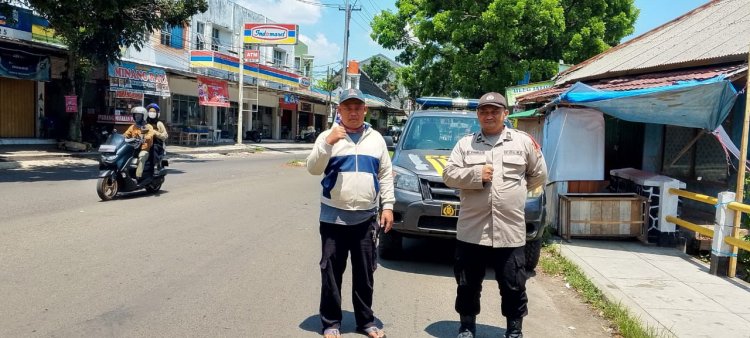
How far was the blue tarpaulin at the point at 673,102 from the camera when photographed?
679 cm

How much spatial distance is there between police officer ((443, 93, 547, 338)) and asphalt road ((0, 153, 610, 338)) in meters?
0.59

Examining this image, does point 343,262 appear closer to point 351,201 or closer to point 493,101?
point 351,201

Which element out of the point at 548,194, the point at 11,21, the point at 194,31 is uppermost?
the point at 194,31

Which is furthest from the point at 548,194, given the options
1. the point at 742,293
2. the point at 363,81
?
the point at 363,81

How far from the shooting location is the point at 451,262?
21.9ft

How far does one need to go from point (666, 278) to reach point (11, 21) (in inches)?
628

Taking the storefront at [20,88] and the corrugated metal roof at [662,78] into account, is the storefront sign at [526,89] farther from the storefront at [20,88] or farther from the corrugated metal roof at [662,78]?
the storefront at [20,88]

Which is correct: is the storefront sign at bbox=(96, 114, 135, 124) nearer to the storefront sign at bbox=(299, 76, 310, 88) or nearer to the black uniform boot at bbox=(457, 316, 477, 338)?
the storefront sign at bbox=(299, 76, 310, 88)

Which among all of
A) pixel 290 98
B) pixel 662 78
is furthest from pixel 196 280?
pixel 290 98

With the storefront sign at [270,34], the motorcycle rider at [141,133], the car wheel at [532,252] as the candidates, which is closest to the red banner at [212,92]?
the storefront sign at [270,34]

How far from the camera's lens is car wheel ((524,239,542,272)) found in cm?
612

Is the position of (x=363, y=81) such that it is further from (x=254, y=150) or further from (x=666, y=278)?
(x=666, y=278)

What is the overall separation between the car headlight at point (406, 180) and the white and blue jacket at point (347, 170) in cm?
203

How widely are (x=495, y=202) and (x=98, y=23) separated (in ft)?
48.3
